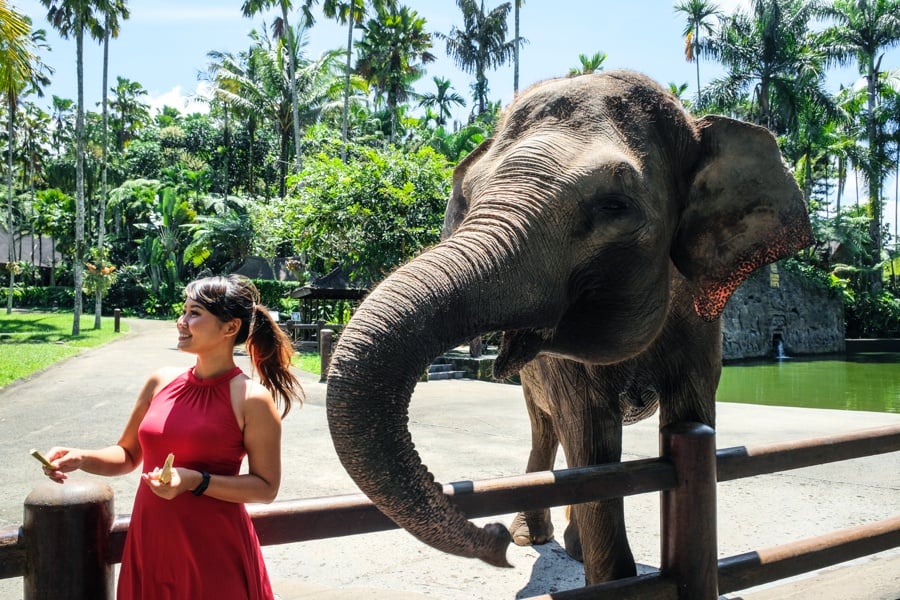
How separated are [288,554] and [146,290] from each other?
34.5 meters

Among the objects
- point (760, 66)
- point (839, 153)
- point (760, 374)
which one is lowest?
point (760, 374)

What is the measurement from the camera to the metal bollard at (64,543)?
169 cm

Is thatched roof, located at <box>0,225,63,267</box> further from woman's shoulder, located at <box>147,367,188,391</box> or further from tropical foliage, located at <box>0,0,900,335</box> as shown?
woman's shoulder, located at <box>147,367,188,391</box>

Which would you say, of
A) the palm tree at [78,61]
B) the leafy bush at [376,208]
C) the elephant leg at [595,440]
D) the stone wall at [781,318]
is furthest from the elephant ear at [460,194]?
the stone wall at [781,318]

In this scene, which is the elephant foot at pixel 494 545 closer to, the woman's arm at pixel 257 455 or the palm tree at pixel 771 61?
the woman's arm at pixel 257 455

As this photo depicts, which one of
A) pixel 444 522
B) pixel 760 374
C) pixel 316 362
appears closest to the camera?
pixel 444 522

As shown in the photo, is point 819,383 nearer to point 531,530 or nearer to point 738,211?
point 531,530

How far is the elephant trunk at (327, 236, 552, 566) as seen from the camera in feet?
5.86

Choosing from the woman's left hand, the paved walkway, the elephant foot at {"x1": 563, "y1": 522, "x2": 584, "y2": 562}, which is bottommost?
the paved walkway

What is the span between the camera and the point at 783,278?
98.4ft

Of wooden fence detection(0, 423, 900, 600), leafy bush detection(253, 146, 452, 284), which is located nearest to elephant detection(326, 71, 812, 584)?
wooden fence detection(0, 423, 900, 600)

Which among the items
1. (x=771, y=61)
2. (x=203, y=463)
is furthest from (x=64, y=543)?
(x=771, y=61)

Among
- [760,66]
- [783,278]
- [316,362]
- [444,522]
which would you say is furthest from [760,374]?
[444,522]

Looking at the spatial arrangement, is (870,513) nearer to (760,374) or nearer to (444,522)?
(444,522)
